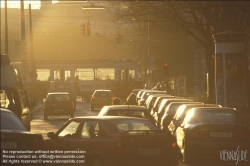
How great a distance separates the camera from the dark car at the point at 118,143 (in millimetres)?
15703

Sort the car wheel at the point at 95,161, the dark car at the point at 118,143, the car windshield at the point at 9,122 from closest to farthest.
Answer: the car windshield at the point at 9,122 → the dark car at the point at 118,143 → the car wheel at the point at 95,161

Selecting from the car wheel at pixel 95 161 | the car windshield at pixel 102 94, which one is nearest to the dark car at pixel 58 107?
the car windshield at pixel 102 94

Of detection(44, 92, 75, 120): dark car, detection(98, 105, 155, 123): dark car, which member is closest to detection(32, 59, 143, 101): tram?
detection(44, 92, 75, 120): dark car

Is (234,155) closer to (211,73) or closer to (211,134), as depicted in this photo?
(211,134)

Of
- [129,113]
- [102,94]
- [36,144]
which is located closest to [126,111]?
[129,113]

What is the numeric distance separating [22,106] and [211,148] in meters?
6.52

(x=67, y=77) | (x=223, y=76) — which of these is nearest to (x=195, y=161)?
A: (x=223, y=76)

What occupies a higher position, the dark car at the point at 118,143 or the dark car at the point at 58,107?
the dark car at the point at 118,143

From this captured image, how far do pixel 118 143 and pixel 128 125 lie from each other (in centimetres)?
95

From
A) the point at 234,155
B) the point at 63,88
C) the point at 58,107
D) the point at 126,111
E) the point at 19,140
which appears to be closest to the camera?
the point at 19,140

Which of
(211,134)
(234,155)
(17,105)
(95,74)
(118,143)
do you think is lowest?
(234,155)

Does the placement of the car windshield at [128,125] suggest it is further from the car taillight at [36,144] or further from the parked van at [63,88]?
the parked van at [63,88]

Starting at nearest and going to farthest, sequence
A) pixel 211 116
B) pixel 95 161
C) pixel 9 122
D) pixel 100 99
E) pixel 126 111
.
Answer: pixel 9 122
pixel 95 161
pixel 211 116
pixel 126 111
pixel 100 99

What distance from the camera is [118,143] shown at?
15.7m
